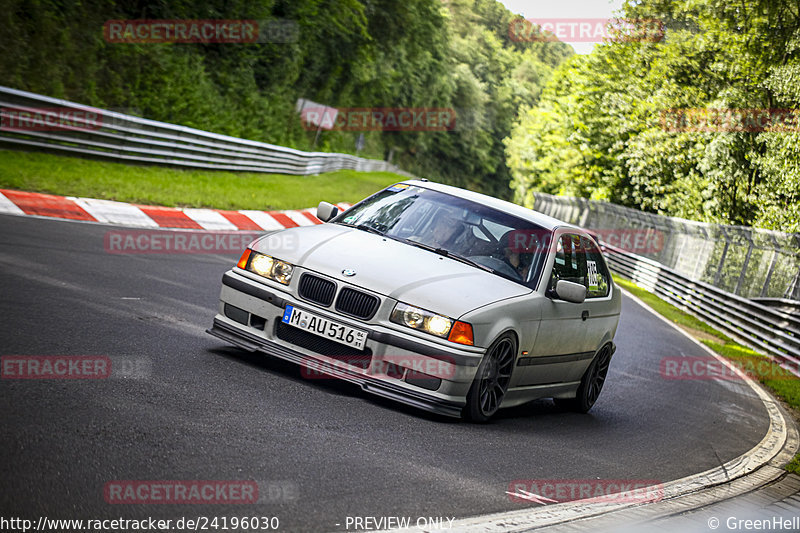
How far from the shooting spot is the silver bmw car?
20.6 ft

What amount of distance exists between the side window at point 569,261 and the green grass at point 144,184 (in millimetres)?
8365

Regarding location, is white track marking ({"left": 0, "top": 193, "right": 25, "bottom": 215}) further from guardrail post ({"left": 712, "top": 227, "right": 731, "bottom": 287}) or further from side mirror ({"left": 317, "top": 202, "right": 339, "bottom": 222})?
guardrail post ({"left": 712, "top": 227, "right": 731, "bottom": 287})

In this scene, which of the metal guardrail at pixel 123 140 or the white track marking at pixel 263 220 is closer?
the metal guardrail at pixel 123 140

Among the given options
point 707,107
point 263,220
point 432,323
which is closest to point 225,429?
point 432,323

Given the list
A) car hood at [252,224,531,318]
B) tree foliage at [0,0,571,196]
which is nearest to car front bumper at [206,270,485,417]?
car hood at [252,224,531,318]

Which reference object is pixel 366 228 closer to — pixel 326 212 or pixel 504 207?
pixel 326 212

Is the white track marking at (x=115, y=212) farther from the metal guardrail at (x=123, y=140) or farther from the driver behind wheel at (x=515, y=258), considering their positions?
the driver behind wheel at (x=515, y=258)

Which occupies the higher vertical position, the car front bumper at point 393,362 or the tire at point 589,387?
the car front bumper at point 393,362

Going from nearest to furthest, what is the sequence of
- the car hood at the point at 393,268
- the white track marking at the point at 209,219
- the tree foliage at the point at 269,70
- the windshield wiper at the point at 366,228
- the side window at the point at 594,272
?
1. the car hood at the point at 393,268
2. the windshield wiper at the point at 366,228
3. the side window at the point at 594,272
4. the white track marking at the point at 209,219
5. the tree foliage at the point at 269,70

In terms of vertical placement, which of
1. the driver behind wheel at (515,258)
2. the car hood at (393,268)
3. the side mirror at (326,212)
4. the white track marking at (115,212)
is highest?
the driver behind wheel at (515,258)

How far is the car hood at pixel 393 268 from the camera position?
6388mm

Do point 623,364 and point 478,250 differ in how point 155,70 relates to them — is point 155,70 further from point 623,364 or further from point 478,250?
point 478,250

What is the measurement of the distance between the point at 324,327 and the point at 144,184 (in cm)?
1217

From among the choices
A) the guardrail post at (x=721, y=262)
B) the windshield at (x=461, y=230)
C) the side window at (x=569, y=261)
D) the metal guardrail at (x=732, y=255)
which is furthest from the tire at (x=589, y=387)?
the guardrail post at (x=721, y=262)
